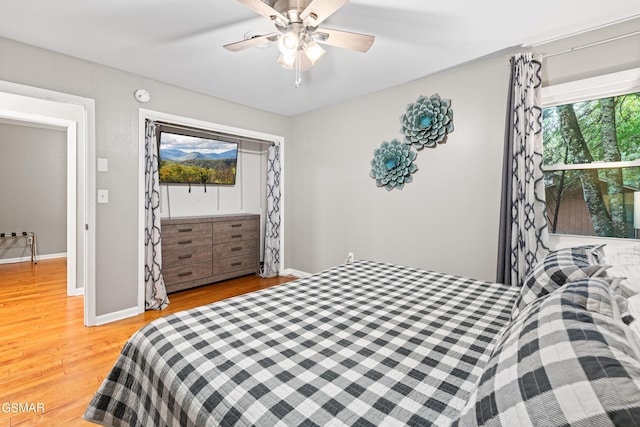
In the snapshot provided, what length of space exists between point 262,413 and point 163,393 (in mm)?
442

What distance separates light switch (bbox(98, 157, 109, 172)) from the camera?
2834mm

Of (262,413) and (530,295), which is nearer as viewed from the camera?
(262,413)

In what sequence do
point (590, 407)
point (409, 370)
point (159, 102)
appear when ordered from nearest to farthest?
point (590, 407) → point (409, 370) → point (159, 102)

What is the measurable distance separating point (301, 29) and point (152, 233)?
270 centimetres

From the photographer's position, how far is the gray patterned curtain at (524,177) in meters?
2.34

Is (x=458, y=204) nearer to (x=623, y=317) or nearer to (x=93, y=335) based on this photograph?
(x=623, y=317)

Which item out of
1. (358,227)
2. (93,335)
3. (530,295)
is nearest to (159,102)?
(93,335)

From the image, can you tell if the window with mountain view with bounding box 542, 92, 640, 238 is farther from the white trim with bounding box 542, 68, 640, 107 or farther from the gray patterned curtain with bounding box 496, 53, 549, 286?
the gray patterned curtain with bounding box 496, 53, 549, 286

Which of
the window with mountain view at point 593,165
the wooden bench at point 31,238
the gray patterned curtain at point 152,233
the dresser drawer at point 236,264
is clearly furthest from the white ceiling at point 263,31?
the wooden bench at point 31,238

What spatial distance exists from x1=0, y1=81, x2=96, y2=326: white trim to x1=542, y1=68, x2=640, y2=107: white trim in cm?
404

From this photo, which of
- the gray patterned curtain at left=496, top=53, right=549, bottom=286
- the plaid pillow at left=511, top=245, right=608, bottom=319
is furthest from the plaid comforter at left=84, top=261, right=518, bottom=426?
the gray patterned curtain at left=496, top=53, right=549, bottom=286

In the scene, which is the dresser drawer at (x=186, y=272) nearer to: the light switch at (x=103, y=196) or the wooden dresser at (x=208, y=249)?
the wooden dresser at (x=208, y=249)

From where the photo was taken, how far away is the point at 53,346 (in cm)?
242

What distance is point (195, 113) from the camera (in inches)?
139
